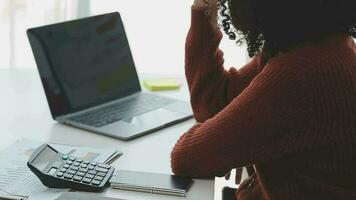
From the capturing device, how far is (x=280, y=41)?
0.96 metres

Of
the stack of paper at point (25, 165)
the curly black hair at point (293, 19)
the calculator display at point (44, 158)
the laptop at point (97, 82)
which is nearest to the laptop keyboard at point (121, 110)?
the laptop at point (97, 82)

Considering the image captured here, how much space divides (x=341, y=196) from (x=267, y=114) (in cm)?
23

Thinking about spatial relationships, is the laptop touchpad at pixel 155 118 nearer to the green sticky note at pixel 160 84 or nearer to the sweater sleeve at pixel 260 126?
the green sticky note at pixel 160 84

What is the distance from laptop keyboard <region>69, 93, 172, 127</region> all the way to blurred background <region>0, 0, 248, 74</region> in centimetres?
61

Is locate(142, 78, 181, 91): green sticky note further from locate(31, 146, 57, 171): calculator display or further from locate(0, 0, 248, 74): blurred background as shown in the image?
locate(31, 146, 57, 171): calculator display

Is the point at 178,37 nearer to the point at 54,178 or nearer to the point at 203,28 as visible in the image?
the point at 203,28

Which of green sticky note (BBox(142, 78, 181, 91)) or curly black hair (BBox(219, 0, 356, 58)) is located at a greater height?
curly black hair (BBox(219, 0, 356, 58))

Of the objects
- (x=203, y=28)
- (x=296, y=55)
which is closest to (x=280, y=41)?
(x=296, y=55)

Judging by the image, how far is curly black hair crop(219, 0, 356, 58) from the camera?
2.98ft

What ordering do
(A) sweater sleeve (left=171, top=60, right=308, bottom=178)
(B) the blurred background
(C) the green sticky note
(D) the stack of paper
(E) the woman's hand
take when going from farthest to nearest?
(B) the blurred background < (C) the green sticky note < (E) the woman's hand < (D) the stack of paper < (A) sweater sleeve (left=171, top=60, right=308, bottom=178)

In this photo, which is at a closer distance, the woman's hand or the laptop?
the woman's hand

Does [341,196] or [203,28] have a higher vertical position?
[203,28]

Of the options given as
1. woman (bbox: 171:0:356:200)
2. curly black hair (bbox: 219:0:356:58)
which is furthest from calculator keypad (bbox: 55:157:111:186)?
curly black hair (bbox: 219:0:356:58)

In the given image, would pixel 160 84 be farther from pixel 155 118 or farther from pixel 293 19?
pixel 293 19
